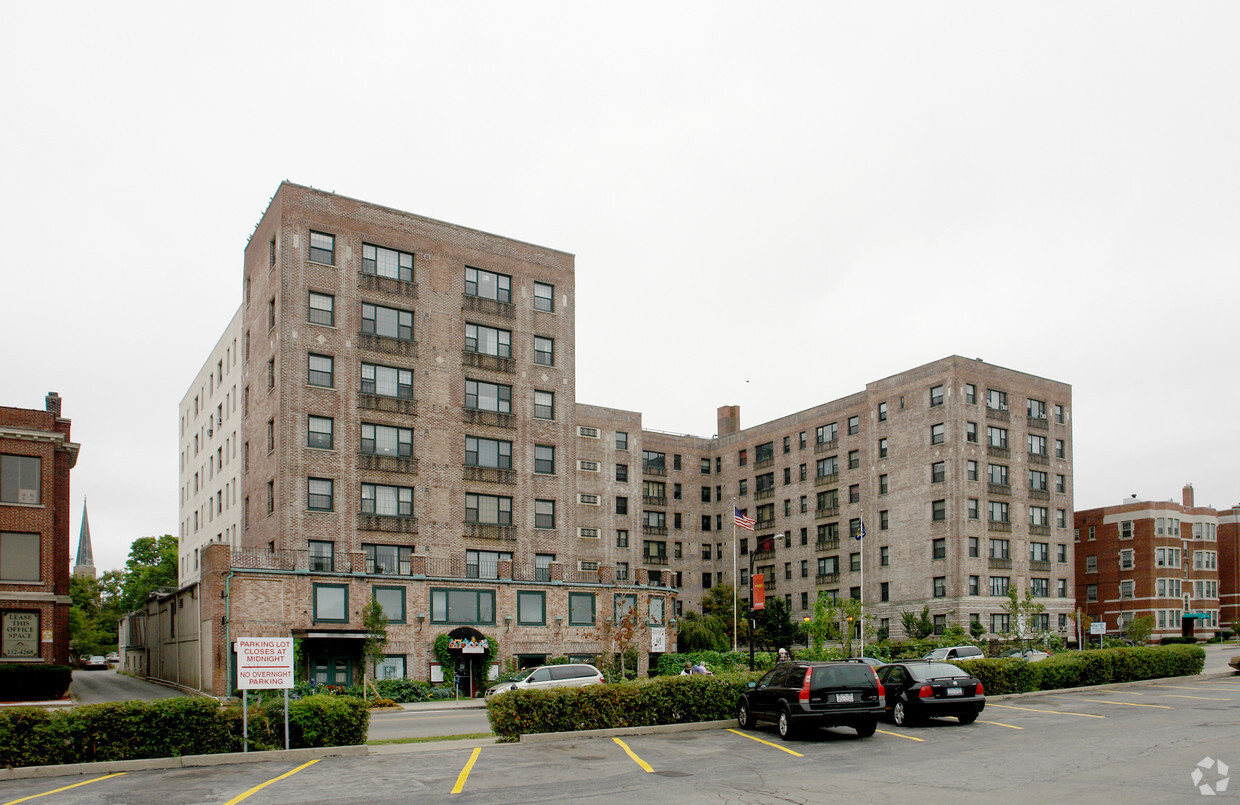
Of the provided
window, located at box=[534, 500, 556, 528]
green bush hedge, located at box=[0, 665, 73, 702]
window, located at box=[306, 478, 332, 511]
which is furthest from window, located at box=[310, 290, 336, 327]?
green bush hedge, located at box=[0, 665, 73, 702]

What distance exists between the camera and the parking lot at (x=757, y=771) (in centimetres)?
1528

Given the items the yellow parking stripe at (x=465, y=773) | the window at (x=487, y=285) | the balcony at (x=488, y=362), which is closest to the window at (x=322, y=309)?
the balcony at (x=488, y=362)

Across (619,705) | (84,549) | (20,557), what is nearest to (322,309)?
(20,557)

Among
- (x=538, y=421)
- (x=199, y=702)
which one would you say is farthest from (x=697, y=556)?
(x=199, y=702)

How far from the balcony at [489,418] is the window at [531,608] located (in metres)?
9.18

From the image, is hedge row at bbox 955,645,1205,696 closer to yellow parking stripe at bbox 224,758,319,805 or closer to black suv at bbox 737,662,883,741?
black suv at bbox 737,662,883,741

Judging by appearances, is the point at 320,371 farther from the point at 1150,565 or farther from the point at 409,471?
the point at 1150,565

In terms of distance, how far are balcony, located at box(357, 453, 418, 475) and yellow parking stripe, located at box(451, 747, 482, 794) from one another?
94.7 feet

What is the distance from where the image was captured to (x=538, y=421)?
180 feet

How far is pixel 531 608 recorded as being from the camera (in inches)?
1948

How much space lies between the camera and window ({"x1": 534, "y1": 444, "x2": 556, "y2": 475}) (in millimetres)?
54656

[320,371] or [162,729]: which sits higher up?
[320,371]

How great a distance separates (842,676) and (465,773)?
343 inches

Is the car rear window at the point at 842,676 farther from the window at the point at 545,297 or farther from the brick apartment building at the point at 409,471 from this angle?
the window at the point at 545,297
